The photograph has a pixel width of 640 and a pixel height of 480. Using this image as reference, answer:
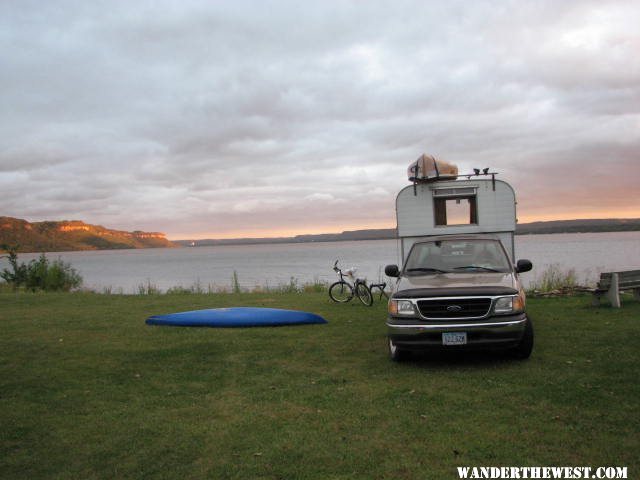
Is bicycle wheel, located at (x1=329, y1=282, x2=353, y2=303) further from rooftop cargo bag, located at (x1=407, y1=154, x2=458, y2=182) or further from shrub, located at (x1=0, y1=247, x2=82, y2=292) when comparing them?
shrub, located at (x1=0, y1=247, x2=82, y2=292)

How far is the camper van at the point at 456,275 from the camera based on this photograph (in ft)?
25.3

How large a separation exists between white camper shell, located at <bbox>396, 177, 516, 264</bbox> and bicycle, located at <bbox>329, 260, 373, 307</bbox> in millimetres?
4201

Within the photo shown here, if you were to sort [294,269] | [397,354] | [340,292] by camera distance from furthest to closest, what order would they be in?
[294,269] < [340,292] < [397,354]

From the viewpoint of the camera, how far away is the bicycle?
1645cm

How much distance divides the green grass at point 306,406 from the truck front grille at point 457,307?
2.46ft

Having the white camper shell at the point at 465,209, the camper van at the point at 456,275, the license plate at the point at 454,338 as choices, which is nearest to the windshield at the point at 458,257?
the camper van at the point at 456,275

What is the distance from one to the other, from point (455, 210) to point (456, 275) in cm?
438

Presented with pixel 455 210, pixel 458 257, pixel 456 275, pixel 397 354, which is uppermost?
pixel 455 210

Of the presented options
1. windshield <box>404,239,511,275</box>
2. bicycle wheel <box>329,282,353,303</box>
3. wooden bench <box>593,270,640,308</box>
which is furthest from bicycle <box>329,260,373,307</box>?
windshield <box>404,239,511,275</box>

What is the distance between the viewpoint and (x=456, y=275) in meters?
8.64

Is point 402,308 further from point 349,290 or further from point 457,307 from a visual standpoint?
point 349,290

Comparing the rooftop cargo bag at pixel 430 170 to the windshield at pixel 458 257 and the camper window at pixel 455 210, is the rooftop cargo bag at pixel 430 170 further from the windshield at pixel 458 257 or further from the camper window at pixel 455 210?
the windshield at pixel 458 257

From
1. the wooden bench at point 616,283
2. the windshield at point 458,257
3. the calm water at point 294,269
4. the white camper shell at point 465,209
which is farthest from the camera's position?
the calm water at point 294,269

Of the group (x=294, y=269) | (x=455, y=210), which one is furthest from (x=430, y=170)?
(x=294, y=269)
